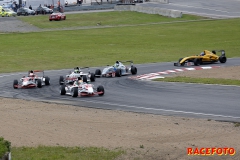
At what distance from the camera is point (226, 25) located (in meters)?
70.1

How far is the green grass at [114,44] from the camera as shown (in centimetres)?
4694

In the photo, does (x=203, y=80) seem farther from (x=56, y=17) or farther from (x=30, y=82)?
(x=56, y=17)

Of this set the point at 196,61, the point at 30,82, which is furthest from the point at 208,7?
the point at 30,82

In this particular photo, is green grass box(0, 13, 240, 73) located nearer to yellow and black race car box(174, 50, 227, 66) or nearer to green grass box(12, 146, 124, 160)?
yellow and black race car box(174, 50, 227, 66)

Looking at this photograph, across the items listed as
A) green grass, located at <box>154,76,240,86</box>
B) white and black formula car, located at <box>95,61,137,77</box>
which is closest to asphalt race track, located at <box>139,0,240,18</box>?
white and black formula car, located at <box>95,61,137,77</box>

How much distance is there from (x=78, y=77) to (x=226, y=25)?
41246 millimetres

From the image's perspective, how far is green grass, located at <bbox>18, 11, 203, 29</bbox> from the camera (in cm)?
8031

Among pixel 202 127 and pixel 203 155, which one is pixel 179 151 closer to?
pixel 203 155

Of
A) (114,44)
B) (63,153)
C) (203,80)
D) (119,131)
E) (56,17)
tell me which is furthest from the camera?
(56,17)

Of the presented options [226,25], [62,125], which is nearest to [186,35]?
[226,25]

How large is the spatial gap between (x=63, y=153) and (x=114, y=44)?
40.5m

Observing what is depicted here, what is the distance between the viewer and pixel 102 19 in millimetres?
85000

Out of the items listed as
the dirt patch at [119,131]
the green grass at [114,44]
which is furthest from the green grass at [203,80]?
the green grass at [114,44]

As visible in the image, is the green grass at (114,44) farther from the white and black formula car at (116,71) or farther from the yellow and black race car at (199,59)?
the white and black formula car at (116,71)
